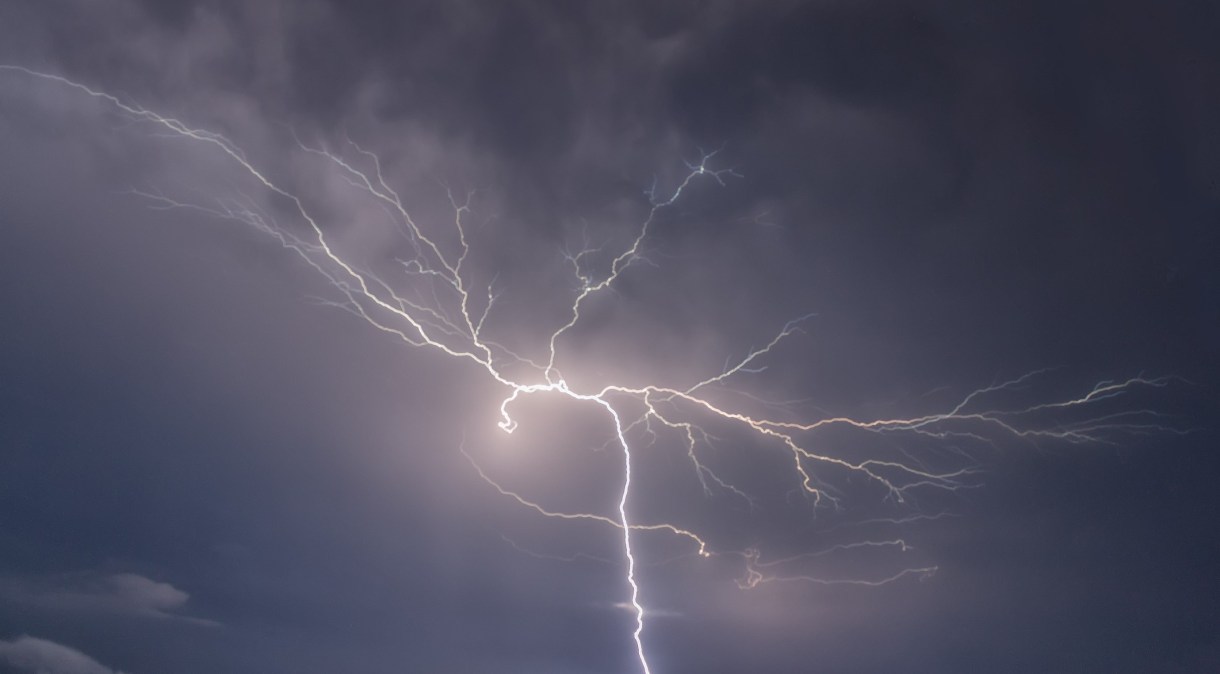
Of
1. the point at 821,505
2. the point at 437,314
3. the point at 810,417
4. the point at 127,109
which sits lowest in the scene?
the point at 821,505

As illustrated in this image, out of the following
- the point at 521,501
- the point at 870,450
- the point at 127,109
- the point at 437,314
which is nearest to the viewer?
the point at 127,109

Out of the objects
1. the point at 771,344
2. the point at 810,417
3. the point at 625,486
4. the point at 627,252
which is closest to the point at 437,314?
the point at 627,252

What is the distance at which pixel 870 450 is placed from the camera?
1119 cm

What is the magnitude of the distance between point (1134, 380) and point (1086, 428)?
0.92 metres

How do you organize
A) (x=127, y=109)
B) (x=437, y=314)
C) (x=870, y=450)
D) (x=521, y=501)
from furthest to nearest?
(x=521, y=501), (x=870, y=450), (x=437, y=314), (x=127, y=109)

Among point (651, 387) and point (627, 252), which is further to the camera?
point (651, 387)

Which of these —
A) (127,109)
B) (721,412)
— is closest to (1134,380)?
(721,412)

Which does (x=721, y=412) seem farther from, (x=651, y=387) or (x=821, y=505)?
(x=821, y=505)

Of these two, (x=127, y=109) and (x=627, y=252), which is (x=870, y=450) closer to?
(x=627, y=252)

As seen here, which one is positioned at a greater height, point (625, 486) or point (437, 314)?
point (437, 314)

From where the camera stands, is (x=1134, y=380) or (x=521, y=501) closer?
(x=1134, y=380)

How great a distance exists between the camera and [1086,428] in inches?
432

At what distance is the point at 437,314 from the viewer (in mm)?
10414

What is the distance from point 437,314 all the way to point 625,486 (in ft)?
12.8
